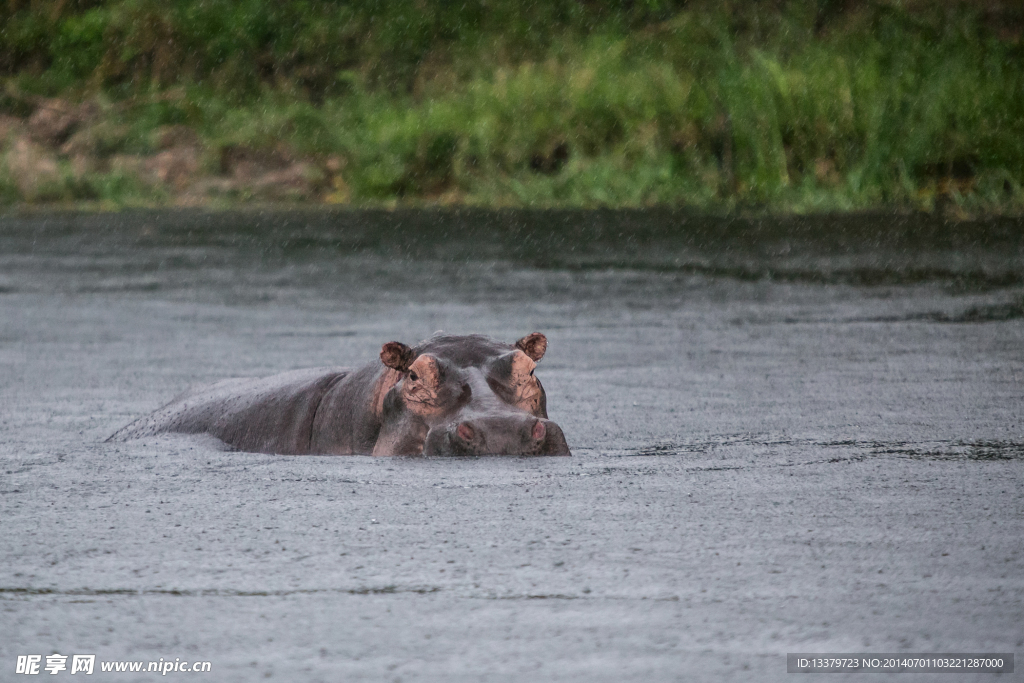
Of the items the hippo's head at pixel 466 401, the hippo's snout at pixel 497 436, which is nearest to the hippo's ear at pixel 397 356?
the hippo's head at pixel 466 401

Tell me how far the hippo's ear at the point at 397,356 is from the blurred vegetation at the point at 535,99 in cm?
1748

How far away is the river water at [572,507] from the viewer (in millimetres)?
4051

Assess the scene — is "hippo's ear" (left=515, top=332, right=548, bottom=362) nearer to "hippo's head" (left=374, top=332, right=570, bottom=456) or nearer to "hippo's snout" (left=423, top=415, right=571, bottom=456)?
"hippo's head" (left=374, top=332, right=570, bottom=456)

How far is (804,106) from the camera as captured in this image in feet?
80.4

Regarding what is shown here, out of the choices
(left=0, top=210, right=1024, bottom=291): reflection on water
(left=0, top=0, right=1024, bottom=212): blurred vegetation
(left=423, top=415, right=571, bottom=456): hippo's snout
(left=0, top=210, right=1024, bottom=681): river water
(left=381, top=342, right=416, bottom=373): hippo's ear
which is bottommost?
(left=0, top=210, right=1024, bottom=681): river water

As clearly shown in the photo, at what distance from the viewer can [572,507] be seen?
18.7ft

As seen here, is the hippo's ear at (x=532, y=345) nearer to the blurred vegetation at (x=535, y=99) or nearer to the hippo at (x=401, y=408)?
the hippo at (x=401, y=408)

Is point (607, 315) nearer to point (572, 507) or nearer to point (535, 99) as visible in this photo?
point (572, 507)

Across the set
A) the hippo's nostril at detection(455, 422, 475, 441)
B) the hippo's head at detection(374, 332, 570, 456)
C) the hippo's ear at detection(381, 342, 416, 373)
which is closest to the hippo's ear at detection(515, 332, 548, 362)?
the hippo's head at detection(374, 332, 570, 456)

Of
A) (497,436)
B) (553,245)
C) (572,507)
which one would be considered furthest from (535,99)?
(572,507)

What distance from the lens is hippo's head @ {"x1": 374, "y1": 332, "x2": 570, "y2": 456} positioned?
248 inches

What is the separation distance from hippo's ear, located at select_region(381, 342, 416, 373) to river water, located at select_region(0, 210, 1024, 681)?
1.33ft

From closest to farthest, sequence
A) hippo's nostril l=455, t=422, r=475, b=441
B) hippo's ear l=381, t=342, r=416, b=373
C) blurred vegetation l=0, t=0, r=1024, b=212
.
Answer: hippo's nostril l=455, t=422, r=475, b=441 → hippo's ear l=381, t=342, r=416, b=373 → blurred vegetation l=0, t=0, r=1024, b=212

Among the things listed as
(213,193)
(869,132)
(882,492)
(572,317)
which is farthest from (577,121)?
(882,492)
